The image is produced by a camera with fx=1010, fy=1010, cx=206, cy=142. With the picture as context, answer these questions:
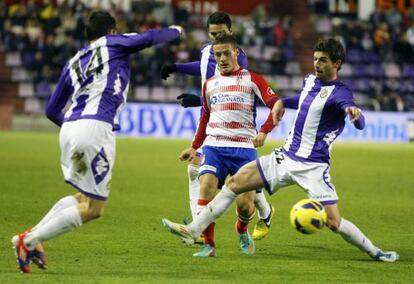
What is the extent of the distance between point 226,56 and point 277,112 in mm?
893

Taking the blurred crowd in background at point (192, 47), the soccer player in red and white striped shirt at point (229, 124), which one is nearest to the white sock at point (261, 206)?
the soccer player in red and white striped shirt at point (229, 124)

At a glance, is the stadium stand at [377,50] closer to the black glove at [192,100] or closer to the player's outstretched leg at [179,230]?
the black glove at [192,100]

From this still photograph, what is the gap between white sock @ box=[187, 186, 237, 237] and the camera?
8.73m

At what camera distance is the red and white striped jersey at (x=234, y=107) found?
30.2 ft

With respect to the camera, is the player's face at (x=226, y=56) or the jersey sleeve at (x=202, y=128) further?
the jersey sleeve at (x=202, y=128)

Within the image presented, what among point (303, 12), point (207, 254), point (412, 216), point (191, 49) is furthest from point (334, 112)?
point (303, 12)

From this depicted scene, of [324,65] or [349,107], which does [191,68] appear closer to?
[324,65]

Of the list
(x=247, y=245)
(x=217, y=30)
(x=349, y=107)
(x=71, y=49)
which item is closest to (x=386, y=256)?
(x=247, y=245)

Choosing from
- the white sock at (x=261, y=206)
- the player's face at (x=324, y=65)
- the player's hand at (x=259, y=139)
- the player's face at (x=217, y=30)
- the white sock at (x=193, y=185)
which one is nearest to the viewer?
the player's hand at (x=259, y=139)

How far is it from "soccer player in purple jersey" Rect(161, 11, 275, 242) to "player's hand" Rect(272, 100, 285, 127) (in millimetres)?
923

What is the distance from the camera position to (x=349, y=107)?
8.33 meters

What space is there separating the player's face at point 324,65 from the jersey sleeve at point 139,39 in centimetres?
152

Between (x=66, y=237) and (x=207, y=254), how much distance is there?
1.80m

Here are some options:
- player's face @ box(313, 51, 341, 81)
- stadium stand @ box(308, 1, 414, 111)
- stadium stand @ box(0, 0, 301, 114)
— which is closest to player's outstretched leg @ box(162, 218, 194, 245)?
player's face @ box(313, 51, 341, 81)
